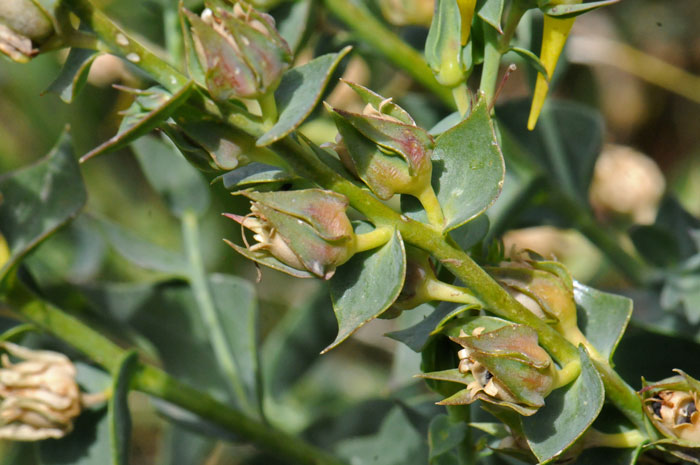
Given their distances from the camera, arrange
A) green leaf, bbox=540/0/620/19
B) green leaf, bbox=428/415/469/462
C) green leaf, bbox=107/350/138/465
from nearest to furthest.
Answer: green leaf, bbox=540/0/620/19 < green leaf, bbox=428/415/469/462 < green leaf, bbox=107/350/138/465

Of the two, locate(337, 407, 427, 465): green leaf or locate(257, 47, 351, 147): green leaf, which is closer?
locate(257, 47, 351, 147): green leaf

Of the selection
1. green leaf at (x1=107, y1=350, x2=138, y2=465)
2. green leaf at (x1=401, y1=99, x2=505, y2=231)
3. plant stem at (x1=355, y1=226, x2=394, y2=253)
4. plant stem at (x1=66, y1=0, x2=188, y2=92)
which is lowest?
green leaf at (x1=107, y1=350, x2=138, y2=465)

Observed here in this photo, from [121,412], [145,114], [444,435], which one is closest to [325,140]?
[121,412]

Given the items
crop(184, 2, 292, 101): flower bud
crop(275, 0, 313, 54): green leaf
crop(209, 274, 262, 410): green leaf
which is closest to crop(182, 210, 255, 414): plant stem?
crop(209, 274, 262, 410): green leaf

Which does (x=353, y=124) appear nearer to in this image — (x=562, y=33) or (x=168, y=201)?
(x=562, y=33)

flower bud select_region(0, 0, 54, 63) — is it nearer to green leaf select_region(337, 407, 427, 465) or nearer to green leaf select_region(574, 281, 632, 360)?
green leaf select_region(574, 281, 632, 360)

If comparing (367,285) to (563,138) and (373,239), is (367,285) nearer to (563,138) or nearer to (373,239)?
(373,239)

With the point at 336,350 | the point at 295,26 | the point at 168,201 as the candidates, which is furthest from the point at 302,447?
the point at 336,350
